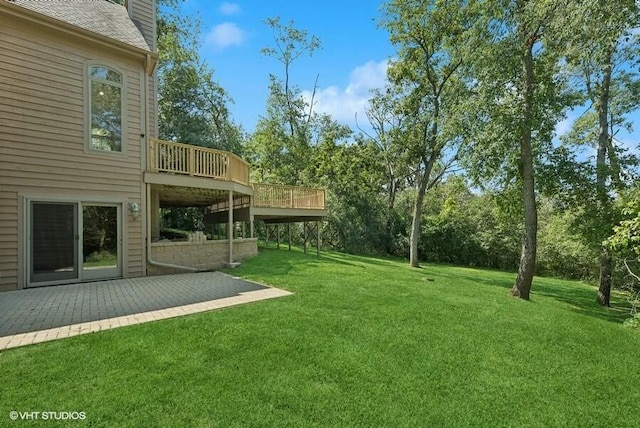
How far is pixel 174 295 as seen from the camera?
6.10 metres

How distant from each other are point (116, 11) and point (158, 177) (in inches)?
214

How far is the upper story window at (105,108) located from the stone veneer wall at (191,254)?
271 cm

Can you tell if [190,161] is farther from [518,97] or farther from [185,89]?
[185,89]

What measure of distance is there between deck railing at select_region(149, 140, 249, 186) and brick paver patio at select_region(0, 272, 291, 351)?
9.79 feet

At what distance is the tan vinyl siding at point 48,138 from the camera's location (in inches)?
258

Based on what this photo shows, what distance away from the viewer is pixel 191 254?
9.02 meters

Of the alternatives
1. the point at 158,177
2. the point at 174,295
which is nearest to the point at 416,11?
the point at 158,177

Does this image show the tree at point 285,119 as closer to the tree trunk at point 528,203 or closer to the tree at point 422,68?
the tree at point 422,68

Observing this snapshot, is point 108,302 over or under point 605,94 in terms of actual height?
under

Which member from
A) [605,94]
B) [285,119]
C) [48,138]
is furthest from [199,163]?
[285,119]

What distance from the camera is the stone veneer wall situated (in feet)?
27.8

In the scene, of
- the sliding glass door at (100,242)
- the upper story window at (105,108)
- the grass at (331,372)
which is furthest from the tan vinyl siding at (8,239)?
the grass at (331,372)

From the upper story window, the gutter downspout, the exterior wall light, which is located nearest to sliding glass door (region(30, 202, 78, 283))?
the exterior wall light

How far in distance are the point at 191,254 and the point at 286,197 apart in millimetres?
4997
